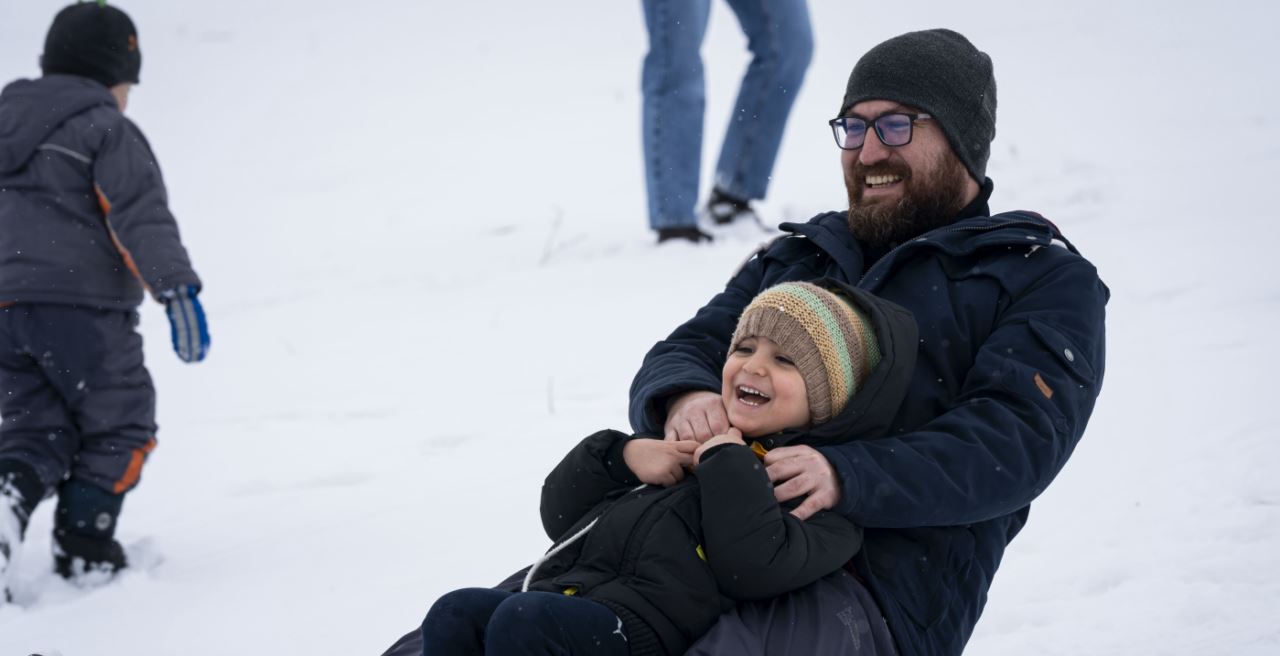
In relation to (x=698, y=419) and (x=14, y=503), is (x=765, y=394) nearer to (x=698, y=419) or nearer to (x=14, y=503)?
(x=698, y=419)

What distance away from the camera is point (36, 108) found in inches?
137

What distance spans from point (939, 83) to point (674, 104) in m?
3.47

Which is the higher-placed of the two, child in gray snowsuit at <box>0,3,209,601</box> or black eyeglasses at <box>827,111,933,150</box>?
black eyeglasses at <box>827,111,933,150</box>

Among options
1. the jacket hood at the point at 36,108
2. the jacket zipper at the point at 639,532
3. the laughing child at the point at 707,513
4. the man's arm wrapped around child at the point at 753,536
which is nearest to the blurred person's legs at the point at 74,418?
the jacket hood at the point at 36,108

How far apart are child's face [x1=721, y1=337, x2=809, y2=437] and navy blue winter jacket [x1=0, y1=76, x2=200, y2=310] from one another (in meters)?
2.01

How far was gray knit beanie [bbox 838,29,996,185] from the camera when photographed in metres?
2.30

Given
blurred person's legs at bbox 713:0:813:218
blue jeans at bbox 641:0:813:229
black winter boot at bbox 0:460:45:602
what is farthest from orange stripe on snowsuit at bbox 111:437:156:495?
blurred person's legs at bbox 713:0:813:218

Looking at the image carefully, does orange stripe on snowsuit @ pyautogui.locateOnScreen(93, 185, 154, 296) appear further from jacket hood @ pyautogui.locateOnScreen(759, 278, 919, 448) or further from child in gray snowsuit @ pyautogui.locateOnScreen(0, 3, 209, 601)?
jacket hood @ pyautogui.locateOnScreen(759, 278, 919, 448)

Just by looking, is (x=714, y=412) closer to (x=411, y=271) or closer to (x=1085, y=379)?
(x=1085, y=379)

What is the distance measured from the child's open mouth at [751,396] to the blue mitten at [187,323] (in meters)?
1.99

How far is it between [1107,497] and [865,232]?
4.68 feet

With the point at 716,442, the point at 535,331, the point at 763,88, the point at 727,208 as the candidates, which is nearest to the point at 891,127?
the point at 716,442

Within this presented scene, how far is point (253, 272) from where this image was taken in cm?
701

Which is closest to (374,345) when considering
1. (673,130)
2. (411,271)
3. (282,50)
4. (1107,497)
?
(411,271)
